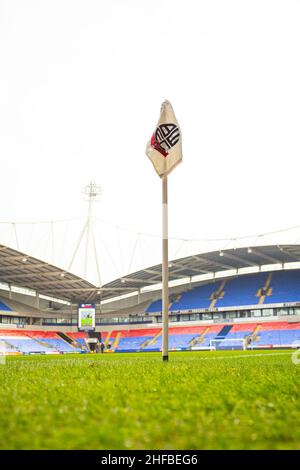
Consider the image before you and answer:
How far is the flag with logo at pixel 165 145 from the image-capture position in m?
10.3

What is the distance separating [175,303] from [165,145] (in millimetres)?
56199

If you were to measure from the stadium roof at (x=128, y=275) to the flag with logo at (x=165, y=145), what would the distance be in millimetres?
40470

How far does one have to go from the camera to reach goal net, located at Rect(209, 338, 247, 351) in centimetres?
5303

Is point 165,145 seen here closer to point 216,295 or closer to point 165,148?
point 165,148

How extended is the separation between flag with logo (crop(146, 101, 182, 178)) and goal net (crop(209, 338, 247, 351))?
147 ft

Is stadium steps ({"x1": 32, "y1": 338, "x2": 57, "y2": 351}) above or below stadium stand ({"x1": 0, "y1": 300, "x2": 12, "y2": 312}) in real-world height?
below

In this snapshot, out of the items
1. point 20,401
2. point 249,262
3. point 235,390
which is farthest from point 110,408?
point 249,262

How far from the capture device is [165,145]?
10336 millimetres

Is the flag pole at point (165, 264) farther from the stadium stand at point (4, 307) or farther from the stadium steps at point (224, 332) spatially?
the stadium stand at point (4, 307)

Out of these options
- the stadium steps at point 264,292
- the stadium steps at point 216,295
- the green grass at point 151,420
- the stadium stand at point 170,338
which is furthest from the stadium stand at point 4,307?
the green grass at point 151,420

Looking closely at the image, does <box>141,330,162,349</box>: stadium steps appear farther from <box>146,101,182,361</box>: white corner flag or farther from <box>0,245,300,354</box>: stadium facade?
<box>146,101,182,361</box>: white corner flag

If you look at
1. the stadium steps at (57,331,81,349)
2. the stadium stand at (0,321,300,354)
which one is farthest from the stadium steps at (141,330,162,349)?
the stadium steps at (57,331,81,349)

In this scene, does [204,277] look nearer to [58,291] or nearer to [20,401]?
[58,291]

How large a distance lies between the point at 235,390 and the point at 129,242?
215 ft
